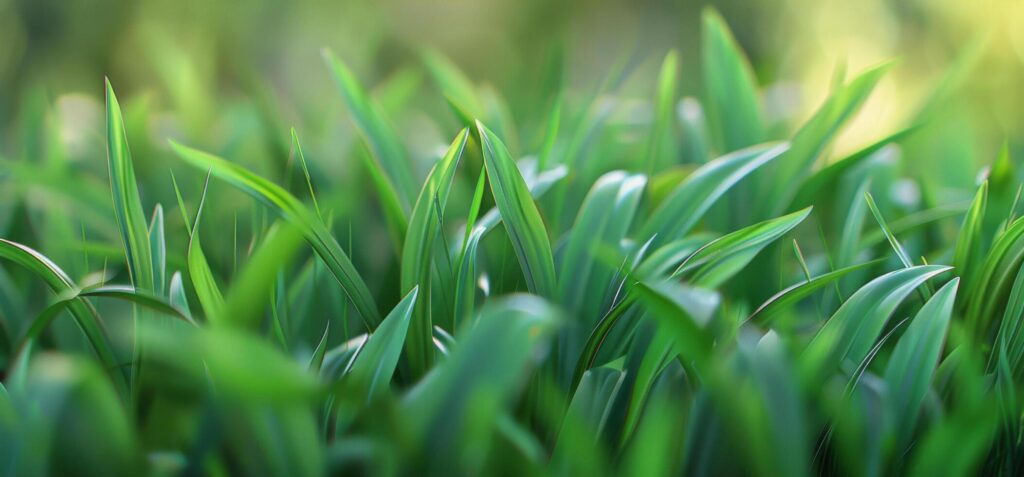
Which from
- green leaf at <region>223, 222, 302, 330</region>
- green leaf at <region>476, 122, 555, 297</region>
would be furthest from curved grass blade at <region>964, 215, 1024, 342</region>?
green leaf at <region>223, 222, 302, 330</region>

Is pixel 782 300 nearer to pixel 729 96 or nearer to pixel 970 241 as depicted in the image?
pixel 970 241

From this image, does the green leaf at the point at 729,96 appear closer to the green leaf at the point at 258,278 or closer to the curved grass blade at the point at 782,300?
the curved grass blade at the point at 782,300

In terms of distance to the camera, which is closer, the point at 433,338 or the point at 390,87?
the point at 433,338

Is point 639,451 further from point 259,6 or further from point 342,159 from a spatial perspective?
point 259,6

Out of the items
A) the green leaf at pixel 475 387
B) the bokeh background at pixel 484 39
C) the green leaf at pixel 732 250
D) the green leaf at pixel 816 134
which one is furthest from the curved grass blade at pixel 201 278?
the bokeh background at pixel 484 39

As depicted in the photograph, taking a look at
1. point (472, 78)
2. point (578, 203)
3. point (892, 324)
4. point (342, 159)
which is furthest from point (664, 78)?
point (472, 78)

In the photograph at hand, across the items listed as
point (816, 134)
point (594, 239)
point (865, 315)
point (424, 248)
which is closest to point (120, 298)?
point (424, 248)

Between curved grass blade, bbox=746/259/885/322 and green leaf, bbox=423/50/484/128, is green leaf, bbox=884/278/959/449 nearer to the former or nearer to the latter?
curved grass blade, bbox=746/259/885/322
